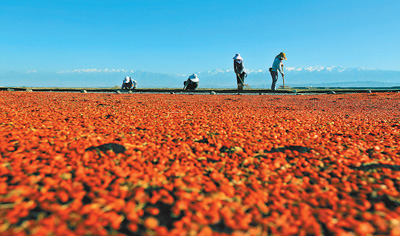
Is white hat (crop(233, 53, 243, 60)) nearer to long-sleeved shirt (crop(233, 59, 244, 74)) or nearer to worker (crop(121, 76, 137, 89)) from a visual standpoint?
long-sleeved shirt (crop(233, 59, 244, 74))

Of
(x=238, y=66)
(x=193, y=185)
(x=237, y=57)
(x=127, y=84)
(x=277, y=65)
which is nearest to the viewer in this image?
(x=193, y=185)

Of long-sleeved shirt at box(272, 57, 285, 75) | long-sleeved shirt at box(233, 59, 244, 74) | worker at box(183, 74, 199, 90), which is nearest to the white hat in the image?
long-sleeved shirt at box(233, 59, 244, 74)

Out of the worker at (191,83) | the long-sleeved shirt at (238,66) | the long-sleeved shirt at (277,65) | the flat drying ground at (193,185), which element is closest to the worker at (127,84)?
the worker at (191,83)

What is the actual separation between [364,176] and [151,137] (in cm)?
318

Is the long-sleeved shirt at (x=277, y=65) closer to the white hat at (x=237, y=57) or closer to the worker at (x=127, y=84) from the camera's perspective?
the white hat at (x=237, y=57)

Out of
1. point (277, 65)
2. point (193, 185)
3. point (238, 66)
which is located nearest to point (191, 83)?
point (238, 66)

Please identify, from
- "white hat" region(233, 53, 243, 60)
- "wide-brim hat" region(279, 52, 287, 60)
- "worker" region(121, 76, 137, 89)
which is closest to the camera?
"wide-brim hat" region(279, 52, 287, 60)

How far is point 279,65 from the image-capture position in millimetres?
18516

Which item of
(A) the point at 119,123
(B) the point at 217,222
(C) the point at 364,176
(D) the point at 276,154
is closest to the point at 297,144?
(D) the point at 276,154

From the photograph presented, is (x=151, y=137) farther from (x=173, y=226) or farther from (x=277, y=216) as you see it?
(x=277, y=216)

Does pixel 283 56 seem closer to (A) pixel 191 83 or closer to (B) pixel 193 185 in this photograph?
(A) pixel 191 83

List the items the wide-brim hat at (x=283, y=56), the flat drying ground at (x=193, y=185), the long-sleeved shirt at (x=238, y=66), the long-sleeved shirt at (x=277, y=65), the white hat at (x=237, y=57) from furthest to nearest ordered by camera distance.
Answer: the long-sleeved shirt at (x=238, y=66), the white hat at (x=237, y=57), the long-sleeved shirt at (x=277, y=65), the wide-brim hat at (x=283, y=56), the flat drying ground at (x=193, y=185)

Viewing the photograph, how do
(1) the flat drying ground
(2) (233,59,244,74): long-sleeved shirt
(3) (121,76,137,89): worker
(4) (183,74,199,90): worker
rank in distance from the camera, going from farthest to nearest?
1. (3) (121,76,137,89): worker
2. (4) (183,74,199,90): worker
3. (2) (233,59,244,74): long-sleeved shirt
4. (1) the flat drying ground

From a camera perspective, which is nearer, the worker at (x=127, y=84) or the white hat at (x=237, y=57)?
the white hat at (x=237, y=57)
